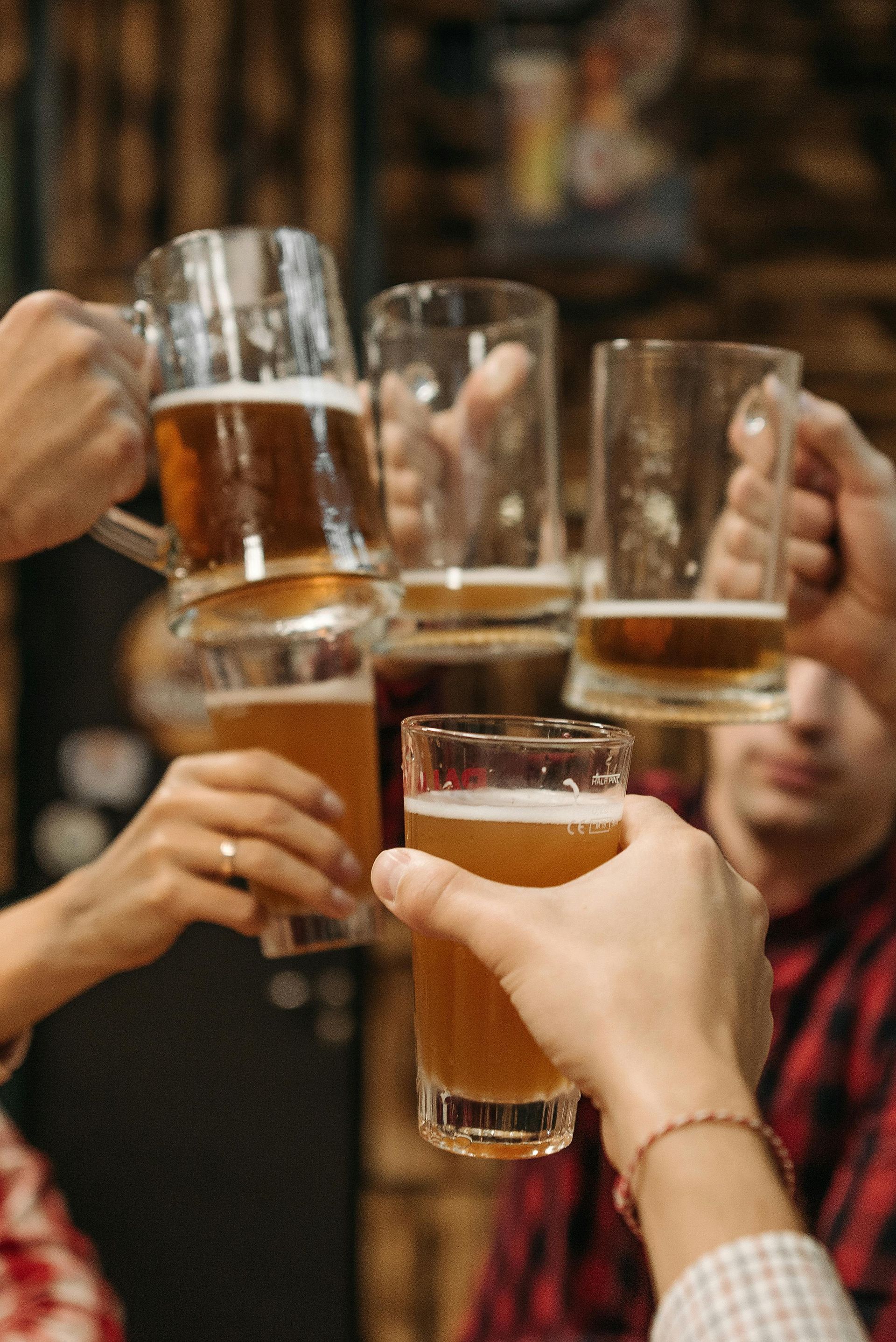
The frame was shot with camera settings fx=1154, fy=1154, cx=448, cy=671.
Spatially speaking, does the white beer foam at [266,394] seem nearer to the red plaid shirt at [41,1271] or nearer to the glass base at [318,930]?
the glass base at [318,930]

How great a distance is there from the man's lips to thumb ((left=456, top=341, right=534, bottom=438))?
37.2 inches

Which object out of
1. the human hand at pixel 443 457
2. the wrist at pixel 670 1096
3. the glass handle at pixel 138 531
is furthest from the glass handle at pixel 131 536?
the wrist at pixel 670 1096

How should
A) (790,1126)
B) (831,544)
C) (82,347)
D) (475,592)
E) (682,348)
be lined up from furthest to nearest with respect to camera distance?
(790,1126)
(831,544)
(475,592)
(682,348)
(82,347)

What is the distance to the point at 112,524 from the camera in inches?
36.2

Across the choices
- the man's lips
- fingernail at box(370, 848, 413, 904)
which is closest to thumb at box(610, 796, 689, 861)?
fingernail at box(370, 848, 413, 904)

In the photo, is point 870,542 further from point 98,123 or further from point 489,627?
point 98,123

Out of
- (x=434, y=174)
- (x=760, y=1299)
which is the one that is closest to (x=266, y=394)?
(x=760, y=1299)

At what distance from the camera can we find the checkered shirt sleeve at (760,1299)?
442 mm

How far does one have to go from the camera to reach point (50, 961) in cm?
106

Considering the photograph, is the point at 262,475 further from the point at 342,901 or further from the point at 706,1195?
the point at 706,1195

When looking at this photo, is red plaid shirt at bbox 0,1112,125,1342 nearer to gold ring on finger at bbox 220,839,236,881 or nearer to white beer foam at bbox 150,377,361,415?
gold ring on finger at bbox 220,839,236,881

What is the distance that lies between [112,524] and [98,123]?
111 inches

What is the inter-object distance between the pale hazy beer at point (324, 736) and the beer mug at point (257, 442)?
0.27 ft

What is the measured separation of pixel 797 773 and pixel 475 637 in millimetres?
898
